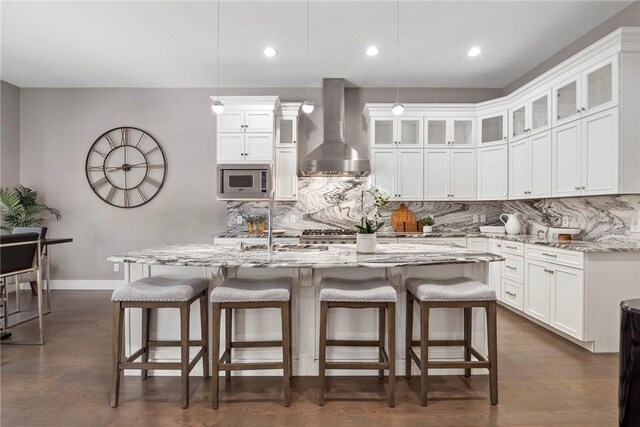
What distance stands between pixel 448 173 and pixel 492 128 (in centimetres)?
83

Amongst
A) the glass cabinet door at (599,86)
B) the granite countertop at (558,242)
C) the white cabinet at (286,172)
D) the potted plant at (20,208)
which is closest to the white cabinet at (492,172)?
the granite countertop at (558,242)

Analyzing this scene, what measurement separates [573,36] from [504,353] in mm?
3394

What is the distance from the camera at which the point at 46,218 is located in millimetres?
5156

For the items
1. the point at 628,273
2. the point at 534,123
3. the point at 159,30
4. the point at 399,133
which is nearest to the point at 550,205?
the point at 534,123

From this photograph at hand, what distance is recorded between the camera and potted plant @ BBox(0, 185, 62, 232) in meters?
4.67

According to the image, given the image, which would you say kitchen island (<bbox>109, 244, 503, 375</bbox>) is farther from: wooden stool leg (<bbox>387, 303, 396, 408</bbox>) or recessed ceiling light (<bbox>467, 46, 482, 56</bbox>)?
recessed ceiling light (<bbox>467, 46, 482, 56</bbox>)

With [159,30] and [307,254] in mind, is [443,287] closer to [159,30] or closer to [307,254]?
[307,254]

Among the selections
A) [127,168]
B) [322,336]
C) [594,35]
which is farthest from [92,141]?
[594,35]

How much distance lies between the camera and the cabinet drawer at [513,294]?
3768 millimetres

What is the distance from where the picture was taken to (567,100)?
11.3 feet

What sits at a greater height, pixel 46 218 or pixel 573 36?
pixel 573 36

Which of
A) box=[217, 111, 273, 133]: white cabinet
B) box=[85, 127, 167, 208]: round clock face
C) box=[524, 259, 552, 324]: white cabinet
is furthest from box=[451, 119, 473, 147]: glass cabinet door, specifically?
box=[85, 127, 167, 208]: round clock face

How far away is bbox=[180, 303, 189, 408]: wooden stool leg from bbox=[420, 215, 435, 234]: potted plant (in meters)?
3.42

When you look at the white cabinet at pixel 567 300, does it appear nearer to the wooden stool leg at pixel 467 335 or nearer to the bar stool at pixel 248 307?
the wooden stool leg at pixel 467 335
